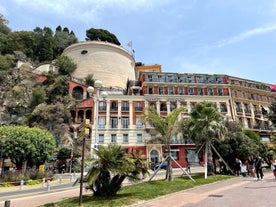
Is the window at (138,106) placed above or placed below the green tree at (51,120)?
above

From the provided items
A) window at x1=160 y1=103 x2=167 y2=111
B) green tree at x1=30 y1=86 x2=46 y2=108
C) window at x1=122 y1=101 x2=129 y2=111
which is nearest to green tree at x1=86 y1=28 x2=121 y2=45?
green tree at x1=30 y1=86 x2=46 y2=108

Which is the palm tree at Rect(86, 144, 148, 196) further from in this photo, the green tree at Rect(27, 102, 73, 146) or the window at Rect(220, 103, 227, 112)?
the window at Rect(220, 103, 227, 112)

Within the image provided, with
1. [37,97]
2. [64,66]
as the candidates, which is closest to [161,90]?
[37,97]

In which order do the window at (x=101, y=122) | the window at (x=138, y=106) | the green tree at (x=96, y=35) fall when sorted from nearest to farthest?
the window at (x=101, y=122) < the window at (x=138, y=106) < the green tree at (x=96, y=35)

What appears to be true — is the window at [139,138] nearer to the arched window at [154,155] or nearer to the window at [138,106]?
the arched window at [154,155]

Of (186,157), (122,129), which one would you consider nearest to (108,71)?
(122,129)

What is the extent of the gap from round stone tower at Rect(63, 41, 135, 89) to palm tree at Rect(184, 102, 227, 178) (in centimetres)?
3900

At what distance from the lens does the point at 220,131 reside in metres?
20.9

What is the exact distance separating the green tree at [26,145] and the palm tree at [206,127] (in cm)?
1765

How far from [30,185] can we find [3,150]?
693 centimetres

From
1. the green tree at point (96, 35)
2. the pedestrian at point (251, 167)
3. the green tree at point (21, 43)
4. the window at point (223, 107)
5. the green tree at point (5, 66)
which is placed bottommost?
the pedestrian at point (251, 167)

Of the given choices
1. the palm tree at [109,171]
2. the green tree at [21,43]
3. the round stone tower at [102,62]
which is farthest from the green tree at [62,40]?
the palm tree at [109,171]

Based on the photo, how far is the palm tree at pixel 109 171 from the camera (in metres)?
10.8

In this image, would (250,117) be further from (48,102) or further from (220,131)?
(48,102)
